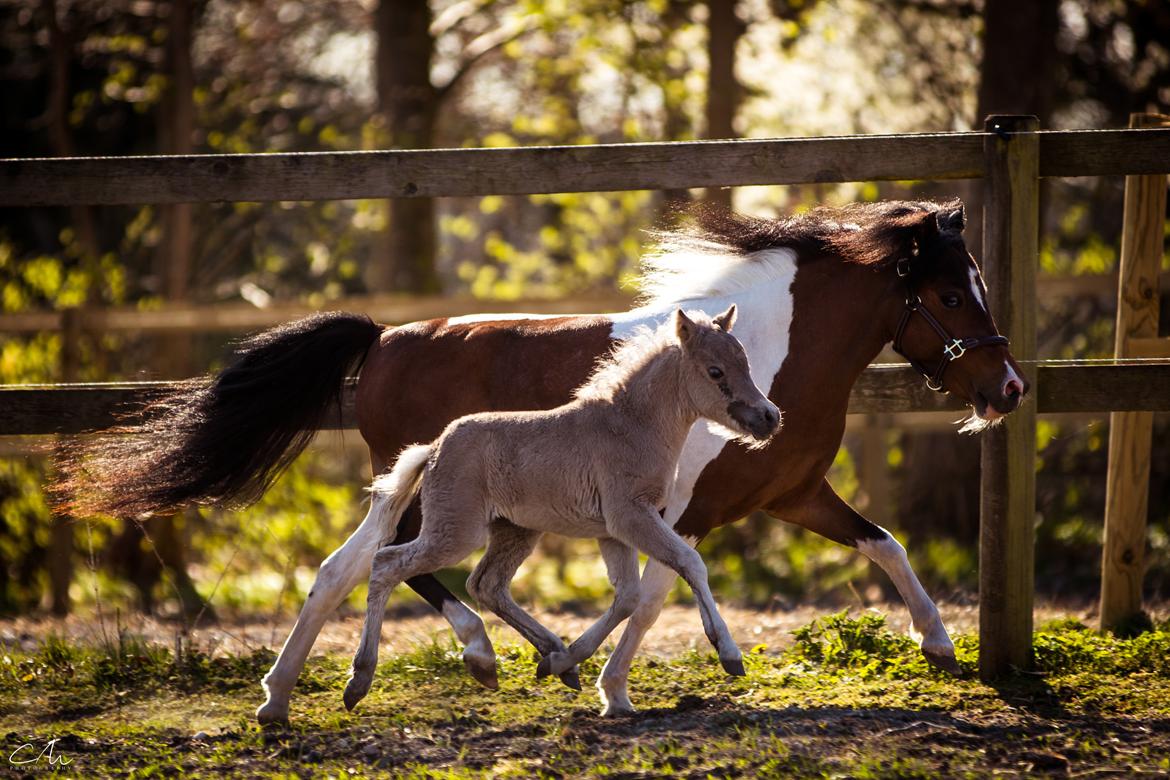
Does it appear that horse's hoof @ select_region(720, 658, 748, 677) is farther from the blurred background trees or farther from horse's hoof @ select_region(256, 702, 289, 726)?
the blurred background trees

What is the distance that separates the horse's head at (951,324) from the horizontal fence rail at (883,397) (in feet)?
0.89

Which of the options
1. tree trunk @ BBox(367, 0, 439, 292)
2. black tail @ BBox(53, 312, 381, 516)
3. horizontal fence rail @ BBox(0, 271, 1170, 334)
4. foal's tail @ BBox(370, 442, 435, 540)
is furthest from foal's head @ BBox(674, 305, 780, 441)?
tree trunk @ BBox(367, 0, 439, 292)

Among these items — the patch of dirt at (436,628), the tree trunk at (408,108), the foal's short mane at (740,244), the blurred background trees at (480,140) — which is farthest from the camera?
the tree trunk at (408,108)

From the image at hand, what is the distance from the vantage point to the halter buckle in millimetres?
4828

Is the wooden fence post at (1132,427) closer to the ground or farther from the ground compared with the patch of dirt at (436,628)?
farther from the ground

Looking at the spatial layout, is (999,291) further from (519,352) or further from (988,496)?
(519,352)

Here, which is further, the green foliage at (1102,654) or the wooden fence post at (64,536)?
the wooden fence post at (64,536)

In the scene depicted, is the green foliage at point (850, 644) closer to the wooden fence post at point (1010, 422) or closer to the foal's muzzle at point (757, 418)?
the wooden fence post at point (1010, 422)

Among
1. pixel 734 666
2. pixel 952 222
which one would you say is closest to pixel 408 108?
pixel 952 222

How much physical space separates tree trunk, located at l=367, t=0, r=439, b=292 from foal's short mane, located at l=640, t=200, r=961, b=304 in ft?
25.2

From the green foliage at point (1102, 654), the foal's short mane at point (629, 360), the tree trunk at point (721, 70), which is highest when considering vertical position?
the tree trunk at point (721, 70)

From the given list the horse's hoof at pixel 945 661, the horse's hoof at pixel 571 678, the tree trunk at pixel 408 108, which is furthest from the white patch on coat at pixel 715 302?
the tree trunk at pixel 408 108

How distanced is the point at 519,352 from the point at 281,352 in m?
1.02

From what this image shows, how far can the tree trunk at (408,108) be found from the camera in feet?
41.6
